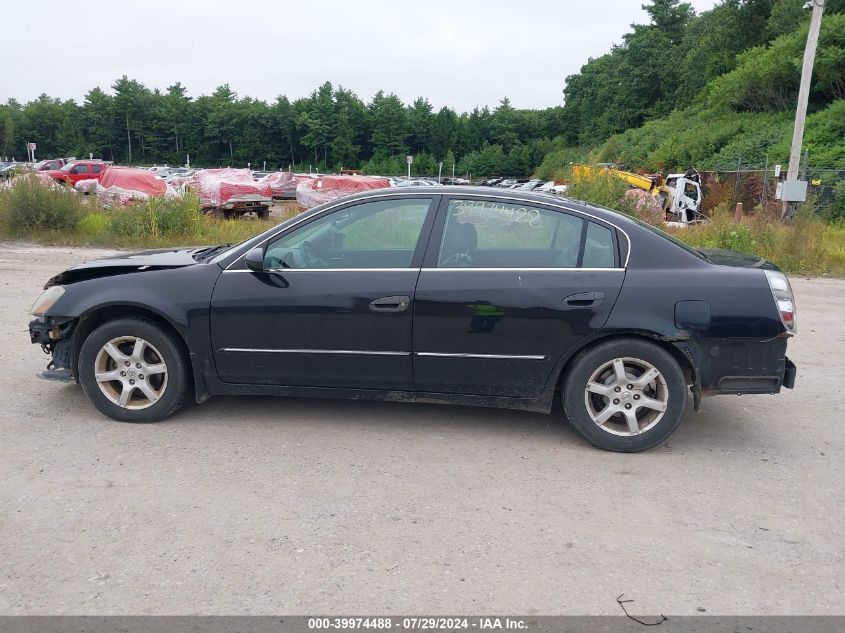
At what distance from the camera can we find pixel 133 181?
23391mm

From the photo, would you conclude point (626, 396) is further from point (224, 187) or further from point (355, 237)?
point (224, 187)

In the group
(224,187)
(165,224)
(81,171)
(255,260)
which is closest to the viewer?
(255,260)

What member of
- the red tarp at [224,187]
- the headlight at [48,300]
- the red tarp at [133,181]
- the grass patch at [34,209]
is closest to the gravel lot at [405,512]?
the headlight at [48,300]

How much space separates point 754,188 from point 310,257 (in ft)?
79.4

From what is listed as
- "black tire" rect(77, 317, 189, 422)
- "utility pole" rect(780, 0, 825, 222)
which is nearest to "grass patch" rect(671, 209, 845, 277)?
"utility pole" rect(780, 0, 825, 222)

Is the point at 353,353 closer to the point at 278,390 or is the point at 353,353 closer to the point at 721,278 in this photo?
the point at 278,390

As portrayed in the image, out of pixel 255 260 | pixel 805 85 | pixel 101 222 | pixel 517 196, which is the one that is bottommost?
pixel 101 222

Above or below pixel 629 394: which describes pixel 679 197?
above

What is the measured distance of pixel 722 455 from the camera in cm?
456

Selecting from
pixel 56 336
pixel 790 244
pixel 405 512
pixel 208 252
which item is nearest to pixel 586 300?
pixel 405 512

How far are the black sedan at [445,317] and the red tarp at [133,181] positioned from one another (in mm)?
19642

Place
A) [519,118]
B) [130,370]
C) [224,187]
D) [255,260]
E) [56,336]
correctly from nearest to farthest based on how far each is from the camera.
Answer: [255,260] < [130,370] < [56,336] < [224,187] < [519,118]

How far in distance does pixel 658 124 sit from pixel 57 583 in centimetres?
5652
